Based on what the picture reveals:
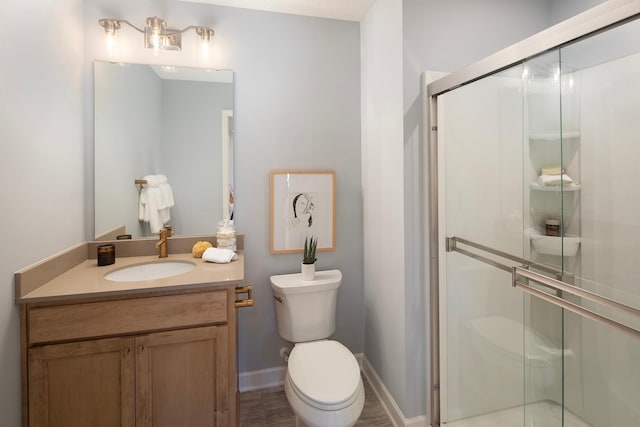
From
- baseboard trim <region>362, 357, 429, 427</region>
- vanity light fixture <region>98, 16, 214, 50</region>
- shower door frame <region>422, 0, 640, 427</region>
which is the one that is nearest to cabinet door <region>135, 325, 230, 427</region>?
baseboard trim <region>362, 357, 429, 427</region>

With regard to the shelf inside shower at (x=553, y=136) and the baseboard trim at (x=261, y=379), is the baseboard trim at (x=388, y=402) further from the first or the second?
the shelf inside shower at (x=553, y=136)

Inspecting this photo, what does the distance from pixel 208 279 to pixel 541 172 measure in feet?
4.81

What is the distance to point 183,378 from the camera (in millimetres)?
1462

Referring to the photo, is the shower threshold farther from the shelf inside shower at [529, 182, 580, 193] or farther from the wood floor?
the shelf inside shower at [529, 182, 580, 193]

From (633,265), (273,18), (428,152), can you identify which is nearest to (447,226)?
(428,152)

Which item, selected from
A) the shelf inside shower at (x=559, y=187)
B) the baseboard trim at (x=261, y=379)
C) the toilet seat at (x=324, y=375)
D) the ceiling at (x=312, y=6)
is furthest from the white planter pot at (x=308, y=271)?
the ceiling at (x=312, y=6)

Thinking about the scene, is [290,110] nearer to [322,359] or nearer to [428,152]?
[428,152]

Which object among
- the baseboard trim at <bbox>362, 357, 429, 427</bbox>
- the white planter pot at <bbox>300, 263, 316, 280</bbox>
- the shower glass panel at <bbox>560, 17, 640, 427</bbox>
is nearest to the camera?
the shower glass panel at <bbox>560, 17, 640, 427</bbox>

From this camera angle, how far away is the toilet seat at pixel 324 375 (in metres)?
1.39

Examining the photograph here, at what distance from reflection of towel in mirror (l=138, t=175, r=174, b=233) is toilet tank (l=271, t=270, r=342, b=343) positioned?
0.76 m

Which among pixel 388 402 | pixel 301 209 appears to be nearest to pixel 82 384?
pixel 301 209

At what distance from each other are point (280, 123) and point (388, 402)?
1776mm

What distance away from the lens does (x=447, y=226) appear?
65.7 inches

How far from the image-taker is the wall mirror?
1.89 m
